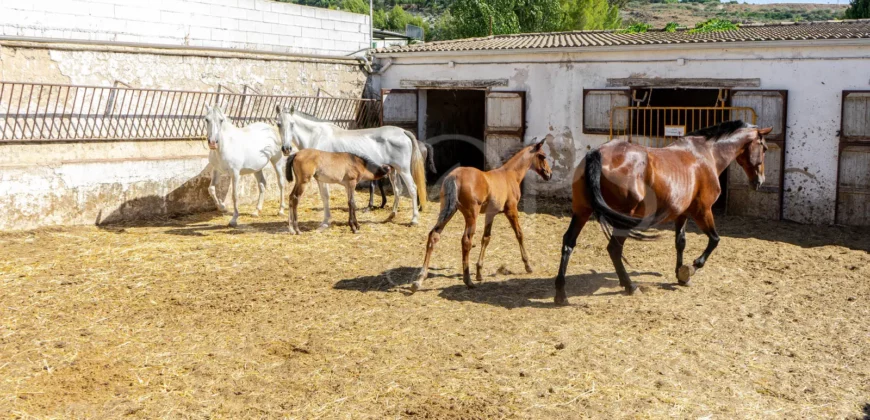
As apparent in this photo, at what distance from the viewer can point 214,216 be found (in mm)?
11531

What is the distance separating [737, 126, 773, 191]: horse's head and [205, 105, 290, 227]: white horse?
5872 mm

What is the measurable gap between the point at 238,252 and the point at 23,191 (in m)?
2.98

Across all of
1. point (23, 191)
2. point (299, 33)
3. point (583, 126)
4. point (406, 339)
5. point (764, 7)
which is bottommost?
point (406, 339)

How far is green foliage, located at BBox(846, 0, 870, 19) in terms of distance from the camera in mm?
28417

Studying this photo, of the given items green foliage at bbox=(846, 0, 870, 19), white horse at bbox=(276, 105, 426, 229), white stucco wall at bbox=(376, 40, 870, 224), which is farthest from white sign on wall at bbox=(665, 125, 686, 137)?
green foliage at bbox=(846, 0, 870, 19)

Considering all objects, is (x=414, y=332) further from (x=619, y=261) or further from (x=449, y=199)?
(x=619, y=261)

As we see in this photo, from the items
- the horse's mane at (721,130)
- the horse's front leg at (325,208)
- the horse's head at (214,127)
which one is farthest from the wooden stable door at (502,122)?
the horse's mane at (721,130)

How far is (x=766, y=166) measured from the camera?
35.9ft

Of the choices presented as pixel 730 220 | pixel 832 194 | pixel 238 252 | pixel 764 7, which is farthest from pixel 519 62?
pixel 764 7

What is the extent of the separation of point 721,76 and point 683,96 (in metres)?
4.21

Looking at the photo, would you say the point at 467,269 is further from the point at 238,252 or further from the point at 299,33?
the point at 299,33

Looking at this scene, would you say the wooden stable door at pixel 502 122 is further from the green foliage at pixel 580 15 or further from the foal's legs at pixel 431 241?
the green foliage at pixel 580 15

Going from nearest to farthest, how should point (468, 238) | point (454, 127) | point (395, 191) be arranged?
point (468, 238) < point (395, 191) < point (454, 127)

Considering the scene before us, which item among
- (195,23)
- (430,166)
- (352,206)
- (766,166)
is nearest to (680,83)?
(766,166)
